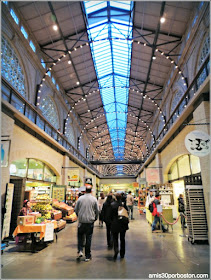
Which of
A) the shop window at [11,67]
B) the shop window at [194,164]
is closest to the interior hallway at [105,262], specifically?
the shop window at [194,164]

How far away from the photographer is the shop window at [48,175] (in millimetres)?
15136

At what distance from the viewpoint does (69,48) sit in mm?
14578

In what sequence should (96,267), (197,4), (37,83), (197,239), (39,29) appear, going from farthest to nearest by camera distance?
(37,83) < (39,29) < (197,4) < (197,239) < (96,267)

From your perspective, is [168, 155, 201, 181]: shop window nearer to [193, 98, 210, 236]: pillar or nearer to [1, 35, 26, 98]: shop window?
[193, 98, 210, 236]: pillar

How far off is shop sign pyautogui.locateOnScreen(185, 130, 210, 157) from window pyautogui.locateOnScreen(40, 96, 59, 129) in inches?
460

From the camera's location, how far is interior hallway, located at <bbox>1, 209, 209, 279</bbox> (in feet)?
13.5

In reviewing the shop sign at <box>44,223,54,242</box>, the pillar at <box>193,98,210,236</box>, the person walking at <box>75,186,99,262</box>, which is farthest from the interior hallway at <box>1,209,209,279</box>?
the pillar at <box>193,98,210,236</box>

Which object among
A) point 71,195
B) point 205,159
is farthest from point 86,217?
point 71,195

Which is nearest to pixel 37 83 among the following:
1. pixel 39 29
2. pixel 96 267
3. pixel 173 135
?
pixel 39 29

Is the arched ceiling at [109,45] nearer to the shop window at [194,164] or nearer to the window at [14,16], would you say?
the window at [14,16]

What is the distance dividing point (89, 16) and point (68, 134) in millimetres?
11867

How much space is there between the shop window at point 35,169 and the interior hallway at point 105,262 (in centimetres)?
632

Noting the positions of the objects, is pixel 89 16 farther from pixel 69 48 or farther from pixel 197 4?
pixel 197 4

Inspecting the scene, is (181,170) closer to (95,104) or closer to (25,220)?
(25,220)
